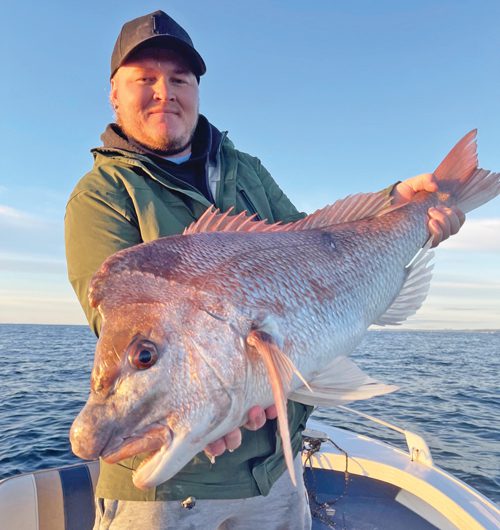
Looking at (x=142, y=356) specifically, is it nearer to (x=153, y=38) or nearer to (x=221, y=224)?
(x=221, y=224)

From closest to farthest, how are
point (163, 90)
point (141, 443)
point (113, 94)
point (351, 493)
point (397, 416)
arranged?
point (141, 443) < point (163, 90) < point (113, 94) < point (351, 493) < point (397, 416)

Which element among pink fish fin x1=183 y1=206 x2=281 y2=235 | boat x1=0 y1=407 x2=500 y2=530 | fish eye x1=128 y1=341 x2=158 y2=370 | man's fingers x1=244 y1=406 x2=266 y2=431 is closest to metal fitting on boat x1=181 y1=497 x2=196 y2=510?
man's fingers x1=244 y1=406 x2=266 y2=431

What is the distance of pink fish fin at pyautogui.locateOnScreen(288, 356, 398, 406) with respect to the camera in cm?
198

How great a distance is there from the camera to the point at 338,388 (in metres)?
2.04

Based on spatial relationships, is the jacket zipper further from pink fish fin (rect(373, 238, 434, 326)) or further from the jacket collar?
pink fish fin (rect(373, 238, 434, 326))

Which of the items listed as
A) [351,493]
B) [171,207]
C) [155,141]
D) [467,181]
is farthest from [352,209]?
[351,493]

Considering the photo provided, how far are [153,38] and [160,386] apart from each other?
1.90m

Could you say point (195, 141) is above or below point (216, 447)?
above

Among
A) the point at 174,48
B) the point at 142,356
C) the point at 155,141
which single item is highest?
the point at 174,48

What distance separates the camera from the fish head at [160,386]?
1.59 meters

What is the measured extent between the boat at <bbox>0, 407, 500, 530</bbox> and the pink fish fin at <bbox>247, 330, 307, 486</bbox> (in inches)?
67.7

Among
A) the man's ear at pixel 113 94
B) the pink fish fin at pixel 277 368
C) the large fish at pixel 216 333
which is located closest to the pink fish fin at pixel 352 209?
the large fish at pixel 216 333

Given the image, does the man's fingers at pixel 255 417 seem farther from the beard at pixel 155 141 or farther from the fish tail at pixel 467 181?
the fish tail at pixel 467 181

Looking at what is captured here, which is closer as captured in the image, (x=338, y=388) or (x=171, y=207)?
(x=338, y=388)
